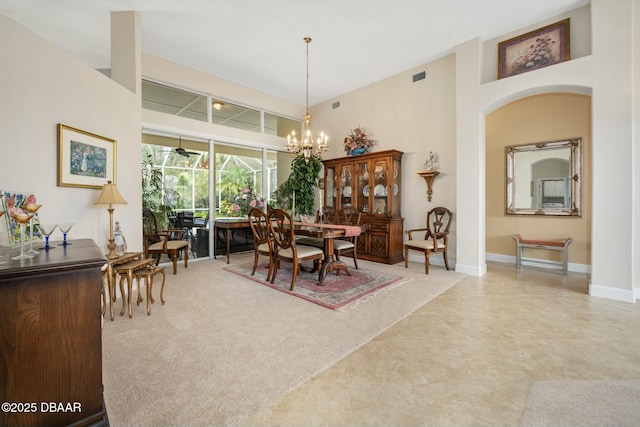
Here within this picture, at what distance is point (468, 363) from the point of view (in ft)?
6.27

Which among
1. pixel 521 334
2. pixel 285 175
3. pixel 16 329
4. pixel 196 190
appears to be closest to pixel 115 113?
pixel 196 190

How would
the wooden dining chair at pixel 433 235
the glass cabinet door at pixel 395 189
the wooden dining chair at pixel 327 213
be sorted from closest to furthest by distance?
the wooden dining chair at pixel 433 235 < the glass cabinet door at pixel 395 189 < the wooden dining chair at pixel 327 213

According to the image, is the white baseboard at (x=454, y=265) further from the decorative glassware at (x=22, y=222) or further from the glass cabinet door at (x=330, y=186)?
the decorative glassware at (x=22, y=222)

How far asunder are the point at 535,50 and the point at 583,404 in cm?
418

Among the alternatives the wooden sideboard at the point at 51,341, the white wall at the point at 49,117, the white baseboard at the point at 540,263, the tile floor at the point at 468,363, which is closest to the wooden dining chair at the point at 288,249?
the tile floor at the point at 468,363

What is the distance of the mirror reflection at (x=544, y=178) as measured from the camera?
4.43 meters

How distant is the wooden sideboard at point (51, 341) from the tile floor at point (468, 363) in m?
0.82

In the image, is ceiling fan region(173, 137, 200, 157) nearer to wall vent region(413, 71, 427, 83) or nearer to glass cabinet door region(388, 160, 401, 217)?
glass cabinet door region(388, 160, 401, 217)

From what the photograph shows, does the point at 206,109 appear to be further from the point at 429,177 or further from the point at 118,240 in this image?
the point at 429,177

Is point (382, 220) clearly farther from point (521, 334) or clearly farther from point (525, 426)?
point (525, 426)

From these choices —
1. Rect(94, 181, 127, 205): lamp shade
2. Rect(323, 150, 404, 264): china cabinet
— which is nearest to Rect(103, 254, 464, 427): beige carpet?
Rect(94, 181, 127, 205): lamp shade

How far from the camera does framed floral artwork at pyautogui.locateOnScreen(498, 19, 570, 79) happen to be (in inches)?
139

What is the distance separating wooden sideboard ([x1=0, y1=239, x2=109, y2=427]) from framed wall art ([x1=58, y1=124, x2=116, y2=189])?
1535 millimetres

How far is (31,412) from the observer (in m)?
1.20
